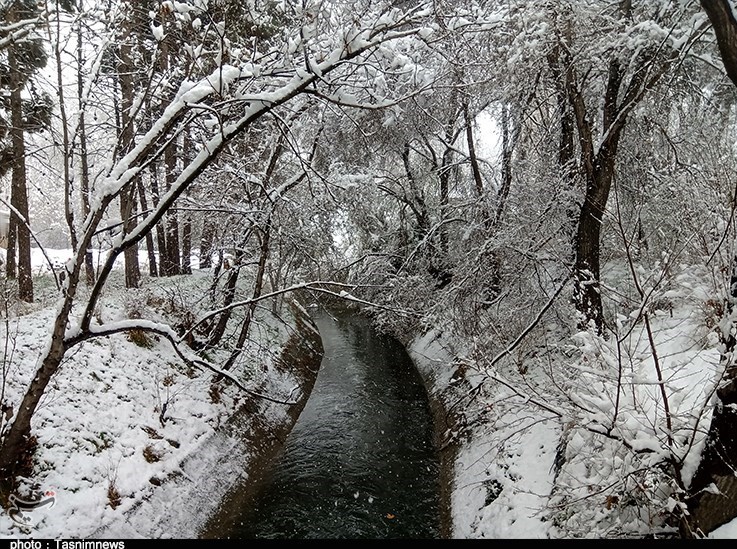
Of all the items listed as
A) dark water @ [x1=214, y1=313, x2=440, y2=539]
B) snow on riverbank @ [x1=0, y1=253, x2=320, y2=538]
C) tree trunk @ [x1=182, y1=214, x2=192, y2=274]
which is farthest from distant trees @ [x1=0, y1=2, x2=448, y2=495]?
tree trunk @ [x1=182, y1=214, x2=192, y2=274]

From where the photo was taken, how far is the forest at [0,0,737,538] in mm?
3768

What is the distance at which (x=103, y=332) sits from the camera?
451 cm

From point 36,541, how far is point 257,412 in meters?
5.12

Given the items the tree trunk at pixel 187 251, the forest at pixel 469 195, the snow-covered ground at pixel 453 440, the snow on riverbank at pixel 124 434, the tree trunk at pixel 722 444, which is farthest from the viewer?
the tree trunk at pixel 187 251

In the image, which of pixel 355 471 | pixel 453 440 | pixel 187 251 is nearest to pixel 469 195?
pixel 453 440

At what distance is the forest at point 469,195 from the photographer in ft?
12.4

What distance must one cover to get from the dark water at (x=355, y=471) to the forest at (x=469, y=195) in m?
1.03

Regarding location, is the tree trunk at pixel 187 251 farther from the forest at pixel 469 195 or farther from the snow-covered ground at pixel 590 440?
the snow-covered ground at pixel 590 440

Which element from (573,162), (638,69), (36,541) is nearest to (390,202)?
(573,162)

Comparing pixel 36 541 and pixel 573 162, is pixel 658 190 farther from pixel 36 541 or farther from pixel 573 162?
pixel 36 541

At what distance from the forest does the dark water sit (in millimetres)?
1026

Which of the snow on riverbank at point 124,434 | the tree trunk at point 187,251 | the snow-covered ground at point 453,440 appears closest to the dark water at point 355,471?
the snow-covered ground at point 453,440

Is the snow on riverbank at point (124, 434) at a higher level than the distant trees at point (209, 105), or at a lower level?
lower

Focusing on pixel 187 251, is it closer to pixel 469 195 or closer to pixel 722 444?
pixel 469 195
